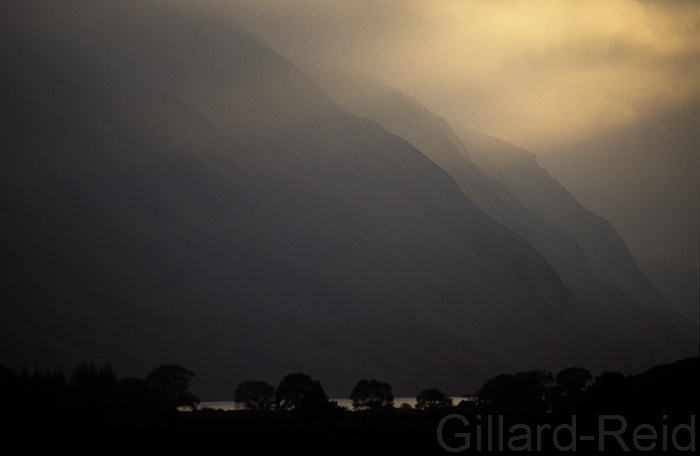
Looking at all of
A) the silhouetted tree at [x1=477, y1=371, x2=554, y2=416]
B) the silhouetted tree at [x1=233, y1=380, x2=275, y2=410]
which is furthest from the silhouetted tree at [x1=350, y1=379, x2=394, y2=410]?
the silhouetted tree at [x1=477, y1=371, x2=554, y2=416]

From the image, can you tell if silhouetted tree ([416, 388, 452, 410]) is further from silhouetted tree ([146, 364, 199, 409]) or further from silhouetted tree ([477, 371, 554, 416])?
silhouetted tree ([146, 364, 199, 409])

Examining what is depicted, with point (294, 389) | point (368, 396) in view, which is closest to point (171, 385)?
point (294, 389)

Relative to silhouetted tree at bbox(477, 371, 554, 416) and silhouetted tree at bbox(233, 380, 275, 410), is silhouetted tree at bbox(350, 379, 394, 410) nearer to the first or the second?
silhouetted tree at bbox(233, 380, 275, 410)

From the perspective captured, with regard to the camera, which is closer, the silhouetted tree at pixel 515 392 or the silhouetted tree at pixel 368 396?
the silhouetted tree at pixel 515 392

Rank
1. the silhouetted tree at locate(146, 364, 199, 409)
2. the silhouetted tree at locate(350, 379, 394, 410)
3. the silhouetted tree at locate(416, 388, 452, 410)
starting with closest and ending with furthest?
the silhouetted tree at locate(146, 364, 199, 409), the silhouetted tree at locate(350, 379, 394, 410), the silhouetted tree at locate(416, 388, 452, 410)

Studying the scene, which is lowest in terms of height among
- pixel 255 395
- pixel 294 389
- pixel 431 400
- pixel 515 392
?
pixel 294 389

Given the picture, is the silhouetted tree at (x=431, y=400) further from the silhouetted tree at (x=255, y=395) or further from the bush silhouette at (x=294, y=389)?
the bush silhouette at (x=294, y=389)

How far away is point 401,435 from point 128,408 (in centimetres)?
3483

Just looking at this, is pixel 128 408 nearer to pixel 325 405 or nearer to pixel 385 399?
pixel 325 405

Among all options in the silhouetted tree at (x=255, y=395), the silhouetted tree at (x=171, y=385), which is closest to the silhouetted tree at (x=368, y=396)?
the silhouetted tree at (x=255, y=395)

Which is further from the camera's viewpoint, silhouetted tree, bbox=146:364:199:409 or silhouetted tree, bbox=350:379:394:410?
silhouetted tree, bbox=350:379:394:410

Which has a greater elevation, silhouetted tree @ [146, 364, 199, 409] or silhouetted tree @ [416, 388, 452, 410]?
silhouetted tree @ [416, 388, 452, 410]

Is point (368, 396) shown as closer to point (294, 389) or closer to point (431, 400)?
point (431, 400)

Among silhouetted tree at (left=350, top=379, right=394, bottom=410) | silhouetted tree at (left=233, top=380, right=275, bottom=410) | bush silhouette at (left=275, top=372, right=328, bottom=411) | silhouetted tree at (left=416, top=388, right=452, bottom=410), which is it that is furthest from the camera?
silhouetted tree at (left=416, top=388, right=452, bottom=410)
